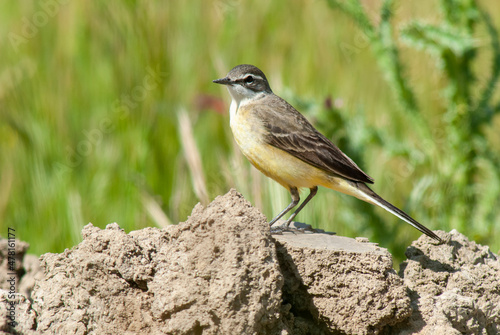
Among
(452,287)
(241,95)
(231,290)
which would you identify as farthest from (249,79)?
(231,290)

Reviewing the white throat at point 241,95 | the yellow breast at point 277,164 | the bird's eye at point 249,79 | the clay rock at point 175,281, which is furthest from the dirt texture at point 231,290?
the bird's eye at point 249,79

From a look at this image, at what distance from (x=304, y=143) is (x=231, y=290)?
2362 millimetres

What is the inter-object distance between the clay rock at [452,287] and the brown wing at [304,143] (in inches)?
47.3

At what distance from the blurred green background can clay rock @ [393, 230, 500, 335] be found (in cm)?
133

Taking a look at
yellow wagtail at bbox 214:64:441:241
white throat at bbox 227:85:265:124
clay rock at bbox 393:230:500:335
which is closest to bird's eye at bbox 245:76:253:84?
white throat at bbox 227:85:265:124

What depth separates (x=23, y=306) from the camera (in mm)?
3133

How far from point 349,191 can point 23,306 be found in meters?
2.71

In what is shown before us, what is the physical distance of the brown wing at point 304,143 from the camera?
4891mm

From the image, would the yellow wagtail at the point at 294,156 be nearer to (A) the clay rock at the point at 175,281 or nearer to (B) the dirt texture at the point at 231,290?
(B) the dirt texture at the point at 231,290

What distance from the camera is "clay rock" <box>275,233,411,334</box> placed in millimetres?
3145

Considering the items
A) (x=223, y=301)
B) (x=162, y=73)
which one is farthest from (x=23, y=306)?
(x=162, y=73)

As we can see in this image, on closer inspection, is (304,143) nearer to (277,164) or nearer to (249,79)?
(277,164)

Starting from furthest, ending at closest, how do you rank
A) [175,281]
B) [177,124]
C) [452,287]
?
1. [177,124]
2. [452,287]
3. [175,281]

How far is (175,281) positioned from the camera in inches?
120
